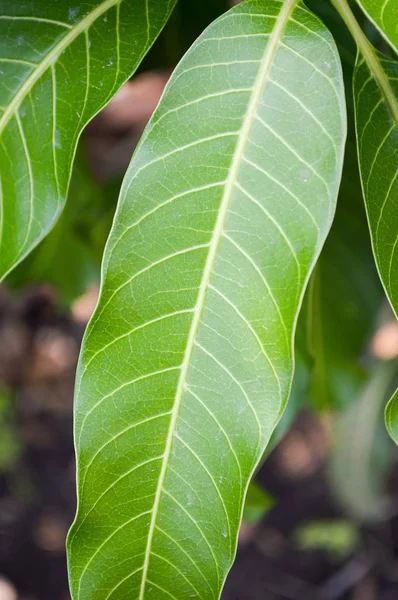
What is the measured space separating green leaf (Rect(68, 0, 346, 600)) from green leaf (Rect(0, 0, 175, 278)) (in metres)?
0.09

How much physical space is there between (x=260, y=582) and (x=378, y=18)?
2.00 metres

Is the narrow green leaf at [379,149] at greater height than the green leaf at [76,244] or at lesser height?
greater

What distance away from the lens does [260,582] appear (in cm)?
222

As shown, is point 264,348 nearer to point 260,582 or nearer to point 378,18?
point 378,18

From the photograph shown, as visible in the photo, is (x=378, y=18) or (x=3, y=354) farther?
(x=3, y=354)

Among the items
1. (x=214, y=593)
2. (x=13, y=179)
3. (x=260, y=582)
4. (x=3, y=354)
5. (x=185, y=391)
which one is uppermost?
(x=13, y=179)

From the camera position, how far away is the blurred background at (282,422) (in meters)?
1.09

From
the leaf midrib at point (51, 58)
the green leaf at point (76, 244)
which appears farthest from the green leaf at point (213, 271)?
the green leaf at point (76, 244)

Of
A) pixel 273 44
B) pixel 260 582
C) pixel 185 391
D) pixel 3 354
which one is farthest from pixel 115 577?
pixel 3 354

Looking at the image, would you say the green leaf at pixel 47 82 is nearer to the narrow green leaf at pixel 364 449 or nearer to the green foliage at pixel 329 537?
the narrow green leaf at pixel 364 449

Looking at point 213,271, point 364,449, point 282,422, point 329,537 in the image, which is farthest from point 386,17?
point 329,537

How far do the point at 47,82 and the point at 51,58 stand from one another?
0.02 metres

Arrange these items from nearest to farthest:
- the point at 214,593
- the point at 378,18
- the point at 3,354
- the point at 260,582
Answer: the point at 378,18, the point at 214,593, the point at 260,582, the point at 3,354

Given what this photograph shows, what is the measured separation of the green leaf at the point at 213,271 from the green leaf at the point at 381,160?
0.07 meters
